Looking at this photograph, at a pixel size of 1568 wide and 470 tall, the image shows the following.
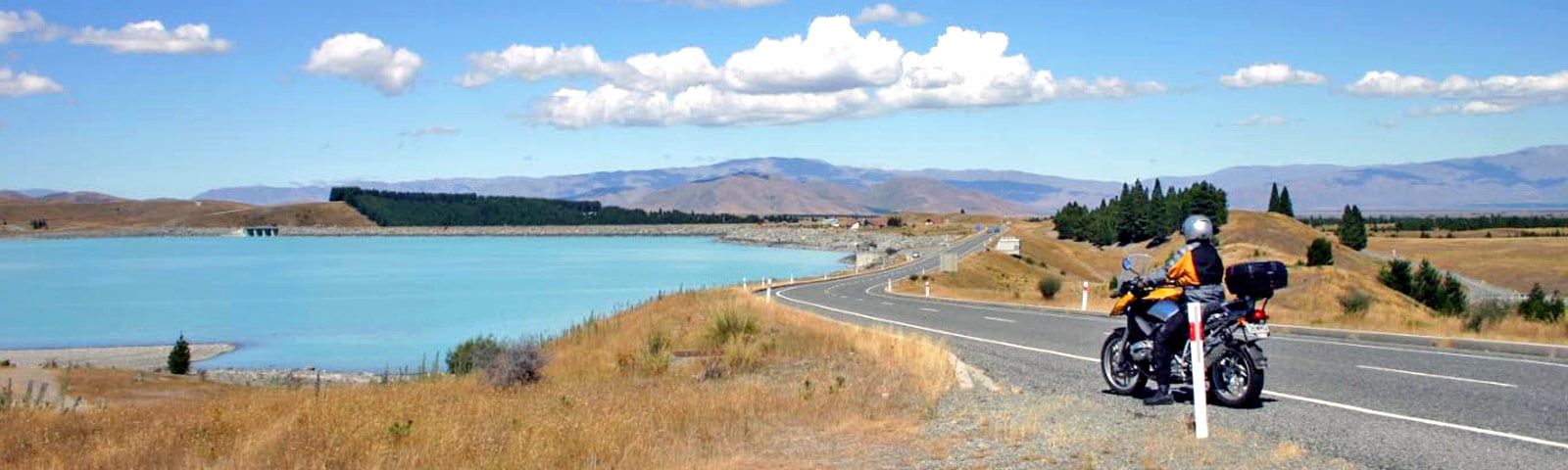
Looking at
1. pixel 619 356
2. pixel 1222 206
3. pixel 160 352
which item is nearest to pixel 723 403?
pixel 619 356

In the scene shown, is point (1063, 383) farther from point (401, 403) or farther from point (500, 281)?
point (500, 281)

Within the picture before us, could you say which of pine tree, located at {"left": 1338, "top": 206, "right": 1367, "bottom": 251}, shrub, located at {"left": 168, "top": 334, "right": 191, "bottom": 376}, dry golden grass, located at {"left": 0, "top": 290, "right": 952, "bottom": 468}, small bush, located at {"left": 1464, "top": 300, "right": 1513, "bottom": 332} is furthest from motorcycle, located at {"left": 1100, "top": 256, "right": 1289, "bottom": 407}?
pine tree, located at {"left": 1338, "top": 206, "right": 1367, "bottom": 251}

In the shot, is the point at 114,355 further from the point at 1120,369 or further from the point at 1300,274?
the point at 1300,274

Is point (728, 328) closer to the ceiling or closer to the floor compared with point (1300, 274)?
closer to the ceiling

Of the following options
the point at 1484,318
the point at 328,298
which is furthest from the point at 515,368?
the point at 328,298

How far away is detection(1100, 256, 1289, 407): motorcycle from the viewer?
1059 centimetres

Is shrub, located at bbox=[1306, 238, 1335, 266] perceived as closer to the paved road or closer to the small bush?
the small bush

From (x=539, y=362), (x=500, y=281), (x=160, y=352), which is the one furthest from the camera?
(x=500, y=281)

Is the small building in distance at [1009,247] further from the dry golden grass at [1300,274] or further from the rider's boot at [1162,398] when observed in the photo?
the rider's boot at [1162,398]

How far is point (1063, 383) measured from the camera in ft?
47.4

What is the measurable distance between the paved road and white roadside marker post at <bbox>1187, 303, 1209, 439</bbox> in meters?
0.68

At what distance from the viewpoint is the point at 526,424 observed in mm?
11266

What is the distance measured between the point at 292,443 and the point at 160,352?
51.6 m

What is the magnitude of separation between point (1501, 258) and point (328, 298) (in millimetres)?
94694
